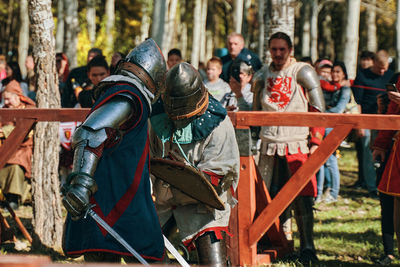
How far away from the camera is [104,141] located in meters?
3.31

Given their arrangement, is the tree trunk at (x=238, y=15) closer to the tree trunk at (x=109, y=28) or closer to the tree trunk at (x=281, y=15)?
the tree trunk at (x=109, y=28)

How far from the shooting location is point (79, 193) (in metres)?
3.15

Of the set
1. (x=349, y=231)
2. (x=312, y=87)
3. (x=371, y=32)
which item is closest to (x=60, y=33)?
(x=371, y=32)

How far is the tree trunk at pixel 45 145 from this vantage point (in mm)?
6371

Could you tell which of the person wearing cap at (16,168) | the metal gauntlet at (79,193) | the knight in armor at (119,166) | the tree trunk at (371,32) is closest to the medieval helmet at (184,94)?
the knight in armor at (119,166)

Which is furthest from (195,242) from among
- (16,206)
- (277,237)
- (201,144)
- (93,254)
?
(16,206)

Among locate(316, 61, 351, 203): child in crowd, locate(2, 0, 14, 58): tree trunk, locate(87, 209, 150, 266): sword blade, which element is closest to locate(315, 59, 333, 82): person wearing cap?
locate(316, 61, 351, 203): child in crowd

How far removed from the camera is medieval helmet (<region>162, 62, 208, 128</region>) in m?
4.24

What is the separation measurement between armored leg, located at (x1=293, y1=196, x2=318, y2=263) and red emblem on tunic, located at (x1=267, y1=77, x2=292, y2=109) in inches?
35.1

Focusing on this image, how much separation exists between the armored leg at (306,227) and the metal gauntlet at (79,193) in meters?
3.24

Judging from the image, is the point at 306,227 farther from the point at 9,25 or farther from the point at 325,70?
the point at 9,25

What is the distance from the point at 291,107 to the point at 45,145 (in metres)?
2.35

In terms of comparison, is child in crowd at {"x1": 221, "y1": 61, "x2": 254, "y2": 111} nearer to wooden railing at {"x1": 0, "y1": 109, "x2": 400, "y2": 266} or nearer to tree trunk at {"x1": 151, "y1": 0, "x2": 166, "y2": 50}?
wooden railing at {"x1": 0, "y1": 109, "x2": 400, "y2": 266}

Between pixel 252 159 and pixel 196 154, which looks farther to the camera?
pixel 252 159
